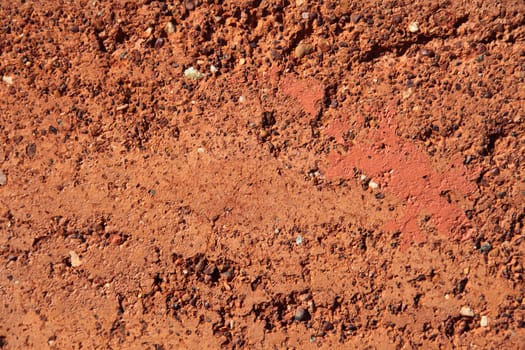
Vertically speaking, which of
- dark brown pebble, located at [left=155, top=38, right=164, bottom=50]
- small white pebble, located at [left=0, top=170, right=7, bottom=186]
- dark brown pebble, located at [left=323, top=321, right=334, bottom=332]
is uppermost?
dark brown pebble, located at [left=155, top=38, right=164, bottom=50]

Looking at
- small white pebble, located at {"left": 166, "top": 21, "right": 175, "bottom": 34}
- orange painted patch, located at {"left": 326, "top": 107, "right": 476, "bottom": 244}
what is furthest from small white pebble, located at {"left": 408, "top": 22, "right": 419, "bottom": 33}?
small white pebble, located at {"left": 166, "top": 21, "right": 175, "bottom": 34}

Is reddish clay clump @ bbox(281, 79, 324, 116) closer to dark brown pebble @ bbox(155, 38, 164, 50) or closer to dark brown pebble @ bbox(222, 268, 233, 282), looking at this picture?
dark brown pebble @ bbox(155, 38, 164, 50)

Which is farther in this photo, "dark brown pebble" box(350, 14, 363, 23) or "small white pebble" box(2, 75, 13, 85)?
"small white pebble" box(2, 75, 13, 85)

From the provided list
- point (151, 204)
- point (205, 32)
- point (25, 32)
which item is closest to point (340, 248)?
point (151, 204)

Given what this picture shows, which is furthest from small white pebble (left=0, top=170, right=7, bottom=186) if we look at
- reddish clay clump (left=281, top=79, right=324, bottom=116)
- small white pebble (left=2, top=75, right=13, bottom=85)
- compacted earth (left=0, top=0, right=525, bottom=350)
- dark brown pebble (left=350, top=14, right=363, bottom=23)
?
dark brown pebble (left=350, top=14, right=363, bottom=23)

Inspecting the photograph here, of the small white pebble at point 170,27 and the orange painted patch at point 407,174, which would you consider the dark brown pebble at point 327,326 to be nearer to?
the orange painted patch at point 407,174

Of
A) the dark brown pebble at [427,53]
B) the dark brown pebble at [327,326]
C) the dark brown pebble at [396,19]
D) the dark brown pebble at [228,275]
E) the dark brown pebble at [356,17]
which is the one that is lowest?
the dark brown pebble at [327,326]

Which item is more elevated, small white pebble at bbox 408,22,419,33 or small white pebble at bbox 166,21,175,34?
small white pebble at bbox 166,21,175,34

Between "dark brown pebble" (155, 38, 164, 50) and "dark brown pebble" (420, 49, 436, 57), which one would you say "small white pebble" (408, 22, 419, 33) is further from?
Answer: "dark brown pebble" (155, 38, 164, 50)

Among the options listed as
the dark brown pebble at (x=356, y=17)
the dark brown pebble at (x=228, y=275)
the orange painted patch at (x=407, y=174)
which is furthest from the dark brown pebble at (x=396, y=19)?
the dark brown pebble at (x=228, y=275)
